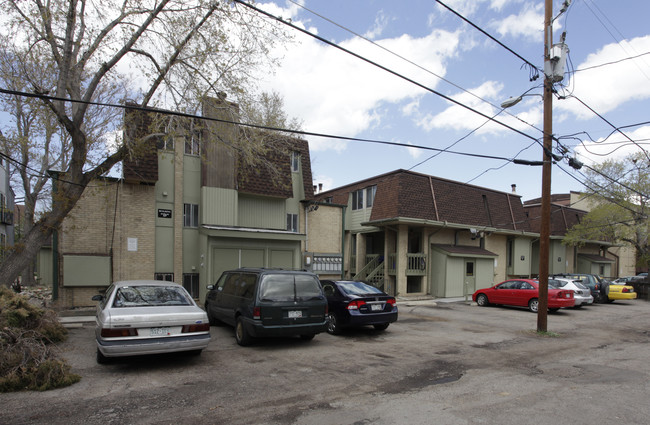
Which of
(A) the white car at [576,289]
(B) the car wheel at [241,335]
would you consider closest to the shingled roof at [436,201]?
(A) the white car at [576,289]

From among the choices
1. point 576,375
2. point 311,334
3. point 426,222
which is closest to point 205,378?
point 311,334

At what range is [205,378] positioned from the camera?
249 inches

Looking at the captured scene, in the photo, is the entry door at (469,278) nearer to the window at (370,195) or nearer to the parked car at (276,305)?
the window at (370,195)

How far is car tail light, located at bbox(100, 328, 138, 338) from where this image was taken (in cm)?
632

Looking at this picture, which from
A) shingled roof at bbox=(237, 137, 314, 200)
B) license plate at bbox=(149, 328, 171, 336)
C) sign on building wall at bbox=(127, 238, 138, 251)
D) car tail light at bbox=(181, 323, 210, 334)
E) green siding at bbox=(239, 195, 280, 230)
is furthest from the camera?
green siding at bbox=(239, 195, 280, 230)

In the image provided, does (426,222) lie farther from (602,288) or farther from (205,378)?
(205,378)

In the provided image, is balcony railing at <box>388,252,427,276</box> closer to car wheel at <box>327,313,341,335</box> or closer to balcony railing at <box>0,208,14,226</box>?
car wheel at <box>327,313,341,335</box>

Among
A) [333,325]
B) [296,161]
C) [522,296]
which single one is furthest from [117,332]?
[522,296]

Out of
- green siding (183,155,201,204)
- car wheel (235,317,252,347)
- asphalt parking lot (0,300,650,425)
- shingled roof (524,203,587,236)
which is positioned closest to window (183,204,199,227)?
green siding (183,155,201,204)

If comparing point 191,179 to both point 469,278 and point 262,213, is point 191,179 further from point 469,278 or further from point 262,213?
point 469,278

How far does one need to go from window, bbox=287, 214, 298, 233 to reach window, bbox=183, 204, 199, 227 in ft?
13.7

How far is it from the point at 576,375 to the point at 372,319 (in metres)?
4.55

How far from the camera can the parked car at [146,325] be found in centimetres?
636

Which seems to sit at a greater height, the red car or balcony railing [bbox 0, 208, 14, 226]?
balcony railing [bbox 0, 208, 14, 226]
